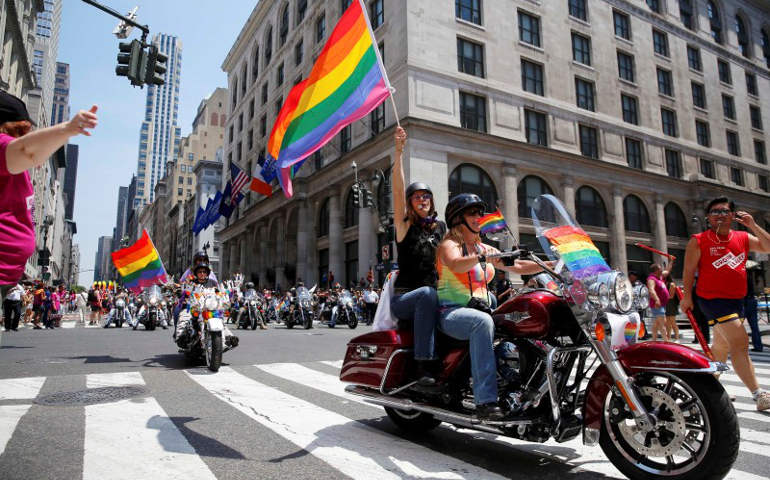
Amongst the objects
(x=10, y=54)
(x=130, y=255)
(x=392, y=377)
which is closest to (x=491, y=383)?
(x=392, y=377)

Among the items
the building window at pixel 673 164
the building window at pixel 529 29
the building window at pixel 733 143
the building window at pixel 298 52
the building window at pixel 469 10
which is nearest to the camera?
the building window at pixel 469 10

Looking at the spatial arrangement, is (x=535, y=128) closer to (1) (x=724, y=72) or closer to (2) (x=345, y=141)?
(2) (x=345, y=141)

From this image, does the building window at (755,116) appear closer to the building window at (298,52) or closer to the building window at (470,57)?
the building window at (470,57)

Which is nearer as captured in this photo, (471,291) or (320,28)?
(471,291)

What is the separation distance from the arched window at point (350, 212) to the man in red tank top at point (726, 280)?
1032 inches

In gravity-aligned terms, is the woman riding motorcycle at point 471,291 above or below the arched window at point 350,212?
below

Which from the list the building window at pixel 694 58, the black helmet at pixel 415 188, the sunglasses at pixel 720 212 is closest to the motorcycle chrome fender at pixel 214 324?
the black helmet at pixel 415 188

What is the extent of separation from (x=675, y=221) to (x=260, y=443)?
38.7 m

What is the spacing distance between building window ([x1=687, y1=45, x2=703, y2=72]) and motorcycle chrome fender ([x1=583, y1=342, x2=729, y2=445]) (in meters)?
44.9

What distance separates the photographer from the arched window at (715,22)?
41.2m

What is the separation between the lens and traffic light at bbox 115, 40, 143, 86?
1119cm

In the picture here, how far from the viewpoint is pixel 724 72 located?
41000 mm

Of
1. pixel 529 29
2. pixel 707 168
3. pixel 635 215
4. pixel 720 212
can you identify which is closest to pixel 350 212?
pixel 529 29

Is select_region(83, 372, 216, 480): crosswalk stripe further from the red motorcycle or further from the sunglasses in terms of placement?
the sunglasses
